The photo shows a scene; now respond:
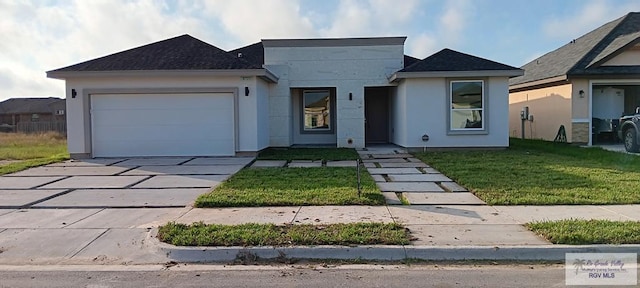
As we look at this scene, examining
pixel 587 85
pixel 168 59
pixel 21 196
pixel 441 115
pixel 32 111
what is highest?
pixel 32 111

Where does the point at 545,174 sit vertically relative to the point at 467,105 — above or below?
below

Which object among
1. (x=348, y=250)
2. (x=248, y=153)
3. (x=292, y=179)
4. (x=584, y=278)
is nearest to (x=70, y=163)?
(x=248, y=153)

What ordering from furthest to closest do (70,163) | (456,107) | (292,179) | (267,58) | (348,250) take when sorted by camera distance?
1. (267,58)
2. (456,107)
3. (70,163)
4. (292,179)
5. (348,250)

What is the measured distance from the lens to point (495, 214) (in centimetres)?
647

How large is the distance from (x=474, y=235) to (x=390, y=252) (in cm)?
121

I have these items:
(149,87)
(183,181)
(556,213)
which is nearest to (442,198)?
(556,213)

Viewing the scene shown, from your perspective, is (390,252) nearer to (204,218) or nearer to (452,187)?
(204,218)

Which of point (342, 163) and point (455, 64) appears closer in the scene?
point (342, 163)

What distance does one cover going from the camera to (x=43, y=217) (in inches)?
264

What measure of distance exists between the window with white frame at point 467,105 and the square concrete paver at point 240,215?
33.9 ft

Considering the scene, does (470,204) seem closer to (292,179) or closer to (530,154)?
(292,179)

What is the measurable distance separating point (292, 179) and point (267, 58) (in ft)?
31.4

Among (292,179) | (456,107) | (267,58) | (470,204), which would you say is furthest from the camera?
(267,58)

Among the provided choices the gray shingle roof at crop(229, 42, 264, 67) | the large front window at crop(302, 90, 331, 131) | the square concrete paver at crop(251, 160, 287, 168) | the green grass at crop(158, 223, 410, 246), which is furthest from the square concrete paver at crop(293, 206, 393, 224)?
the gray shingle roof at crop(229, 42, 264, 67)
